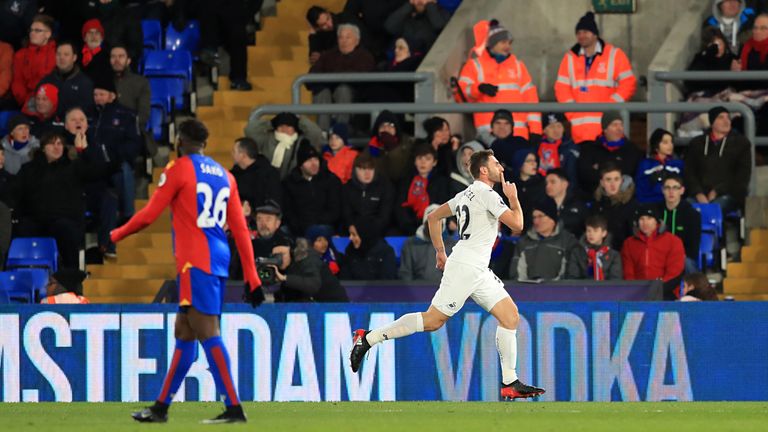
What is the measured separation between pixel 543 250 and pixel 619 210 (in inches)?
50.7

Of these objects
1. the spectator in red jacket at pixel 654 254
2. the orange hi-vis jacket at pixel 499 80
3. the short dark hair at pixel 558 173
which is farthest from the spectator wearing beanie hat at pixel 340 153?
the spectator in red jacket at pixel 654 254

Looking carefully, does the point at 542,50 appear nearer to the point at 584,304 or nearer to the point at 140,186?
the point at 140,186

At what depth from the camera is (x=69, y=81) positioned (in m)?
21.0

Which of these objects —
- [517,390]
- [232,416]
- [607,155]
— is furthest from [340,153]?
[232,416]

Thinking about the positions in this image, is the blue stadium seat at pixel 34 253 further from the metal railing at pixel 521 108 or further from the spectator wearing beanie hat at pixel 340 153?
the spectator wearing beanie hat at pixel 340 153

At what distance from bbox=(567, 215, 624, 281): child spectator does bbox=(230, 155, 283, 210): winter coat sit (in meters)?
3.16

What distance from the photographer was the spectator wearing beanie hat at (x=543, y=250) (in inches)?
685

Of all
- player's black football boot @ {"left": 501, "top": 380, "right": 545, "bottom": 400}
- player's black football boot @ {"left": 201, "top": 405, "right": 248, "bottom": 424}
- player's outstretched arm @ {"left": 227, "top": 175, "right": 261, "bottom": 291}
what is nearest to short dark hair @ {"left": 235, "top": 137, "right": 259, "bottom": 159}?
player's black football boot @ {"left": 501, "top": 380, "right": 545, "bottom": 400}

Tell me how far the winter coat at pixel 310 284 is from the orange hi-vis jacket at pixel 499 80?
170 inches

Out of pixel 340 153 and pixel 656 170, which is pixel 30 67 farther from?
pixel 656 170

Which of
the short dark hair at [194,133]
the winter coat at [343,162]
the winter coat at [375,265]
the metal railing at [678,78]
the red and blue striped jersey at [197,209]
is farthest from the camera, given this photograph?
the metal railing at [678,78]

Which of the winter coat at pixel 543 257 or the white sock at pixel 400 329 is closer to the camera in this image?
the white sock at pixel 400 329

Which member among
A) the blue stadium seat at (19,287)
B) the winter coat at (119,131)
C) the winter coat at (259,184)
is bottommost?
the blue stadium seat at (19,287)

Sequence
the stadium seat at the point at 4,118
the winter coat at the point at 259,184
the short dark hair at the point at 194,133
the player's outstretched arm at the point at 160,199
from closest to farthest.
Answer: the player's outstretched arm at the point at 160,199, the short dark hair at the point at 194,133, the winter coat at the point at 259,184, the stadium seat at the point at 4,118
